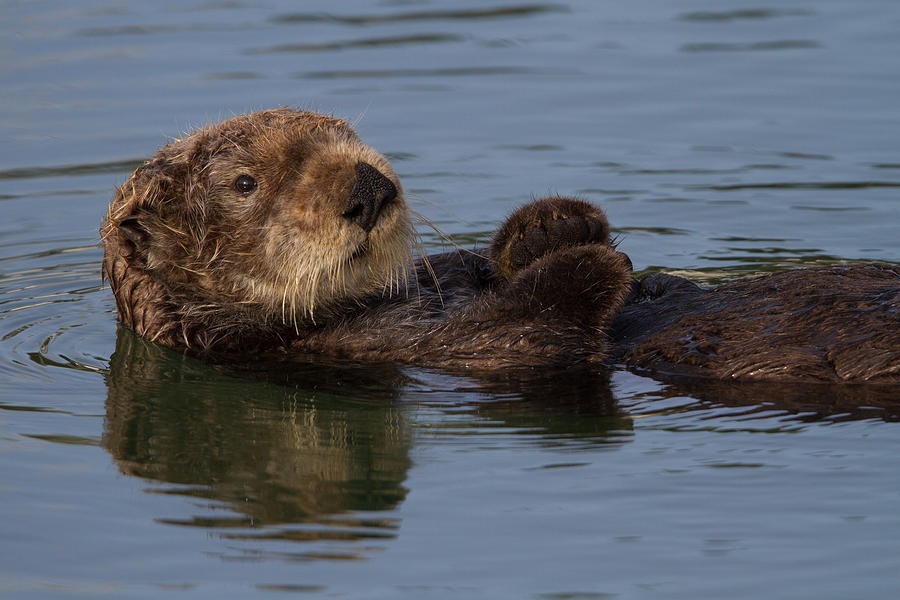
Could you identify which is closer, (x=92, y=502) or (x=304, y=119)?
(x=92, y=502)

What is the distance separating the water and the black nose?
81 centimetres

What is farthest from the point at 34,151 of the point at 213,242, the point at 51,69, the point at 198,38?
the point at 213,242

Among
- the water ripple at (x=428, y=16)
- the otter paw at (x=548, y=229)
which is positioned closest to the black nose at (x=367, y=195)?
the otter paw at (x=548, y=229)

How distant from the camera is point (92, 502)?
4.59 metres

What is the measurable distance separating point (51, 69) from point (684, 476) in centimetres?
883

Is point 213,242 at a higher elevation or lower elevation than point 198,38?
lower

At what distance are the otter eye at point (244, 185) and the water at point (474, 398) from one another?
835 mm

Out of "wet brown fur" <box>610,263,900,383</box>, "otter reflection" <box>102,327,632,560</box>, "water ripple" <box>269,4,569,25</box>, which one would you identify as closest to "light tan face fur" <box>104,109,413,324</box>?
"otter reflection" <box>102,327,632,560</box>

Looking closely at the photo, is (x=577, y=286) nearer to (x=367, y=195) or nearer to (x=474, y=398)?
(x=474, y=398)

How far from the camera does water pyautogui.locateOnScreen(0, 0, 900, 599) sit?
13.3ft

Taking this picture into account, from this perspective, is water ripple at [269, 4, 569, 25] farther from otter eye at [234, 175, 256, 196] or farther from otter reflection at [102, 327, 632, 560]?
otter eye at [234, 175, 256, 196]

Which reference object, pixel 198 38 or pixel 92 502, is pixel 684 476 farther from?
pixel 198 38

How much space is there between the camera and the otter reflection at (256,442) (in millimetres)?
4520

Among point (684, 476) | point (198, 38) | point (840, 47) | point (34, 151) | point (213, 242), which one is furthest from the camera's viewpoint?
point (198, 38)
